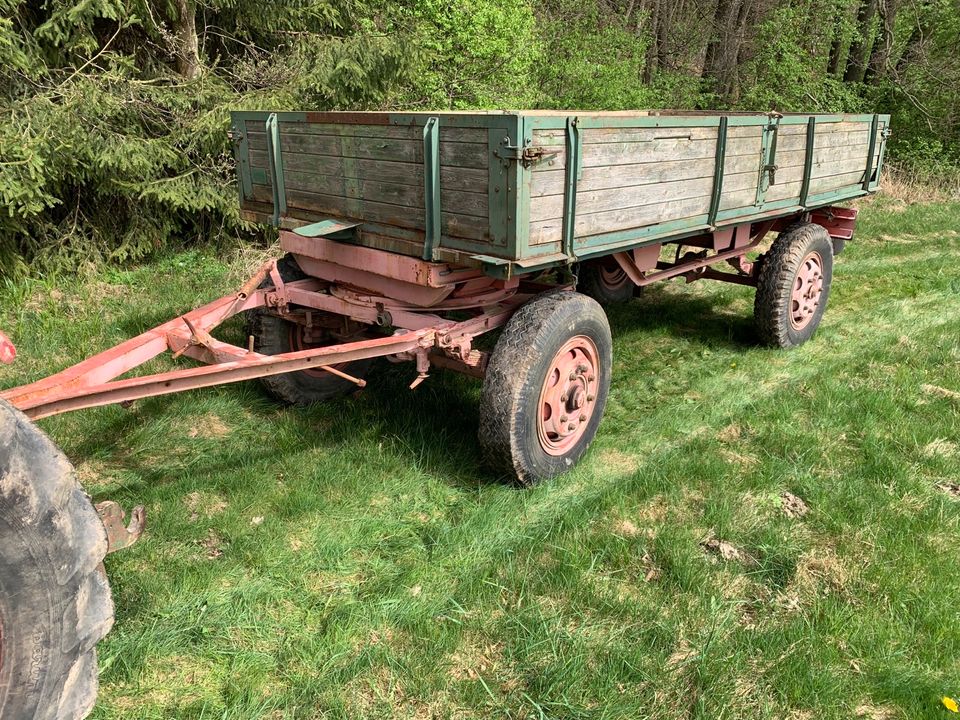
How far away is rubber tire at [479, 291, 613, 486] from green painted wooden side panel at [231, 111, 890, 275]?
12.7 inches

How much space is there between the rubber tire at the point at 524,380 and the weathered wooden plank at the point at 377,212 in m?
0.57

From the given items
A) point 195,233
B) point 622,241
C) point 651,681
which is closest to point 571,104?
point 195,233

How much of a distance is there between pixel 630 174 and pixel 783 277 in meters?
2.31

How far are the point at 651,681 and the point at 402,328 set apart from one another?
6.78 feet

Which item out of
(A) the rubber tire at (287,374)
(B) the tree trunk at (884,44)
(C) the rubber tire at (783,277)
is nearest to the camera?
(A) the rubber tire at (287,374)

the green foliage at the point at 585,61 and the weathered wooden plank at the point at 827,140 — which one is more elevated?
the green foliage at the point at 585,61

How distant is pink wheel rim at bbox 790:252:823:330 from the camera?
5.71 metres

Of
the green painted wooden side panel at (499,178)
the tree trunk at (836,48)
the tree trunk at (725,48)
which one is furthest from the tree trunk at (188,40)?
the tree trunk at (836,48)

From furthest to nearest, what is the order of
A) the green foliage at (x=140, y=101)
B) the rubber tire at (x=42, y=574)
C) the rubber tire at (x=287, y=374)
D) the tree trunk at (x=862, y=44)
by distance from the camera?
1. the tree trunk at (x=862, y=44)
2. the green foliage at (x=140, y=101)
3. the rubber tire at (x=287, y=374)
4. the rubber tire at (x=42, y=574)

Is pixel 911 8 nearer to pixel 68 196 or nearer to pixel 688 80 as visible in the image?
pixel 688 80

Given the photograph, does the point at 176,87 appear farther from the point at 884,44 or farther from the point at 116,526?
the point at 884,44

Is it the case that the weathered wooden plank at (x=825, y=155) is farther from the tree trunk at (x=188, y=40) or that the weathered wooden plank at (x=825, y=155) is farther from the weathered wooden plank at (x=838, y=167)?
the tree trunk at (x=188, y=40)

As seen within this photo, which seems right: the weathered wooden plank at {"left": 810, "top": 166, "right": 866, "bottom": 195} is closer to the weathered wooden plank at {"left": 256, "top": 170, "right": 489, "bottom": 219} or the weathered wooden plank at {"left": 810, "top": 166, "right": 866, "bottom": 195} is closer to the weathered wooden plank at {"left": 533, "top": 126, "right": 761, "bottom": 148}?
the weathered wooden plank at {"left": 533, "top": 126, "right": 761, "bottom": 148}

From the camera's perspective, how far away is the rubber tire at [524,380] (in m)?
3.51
